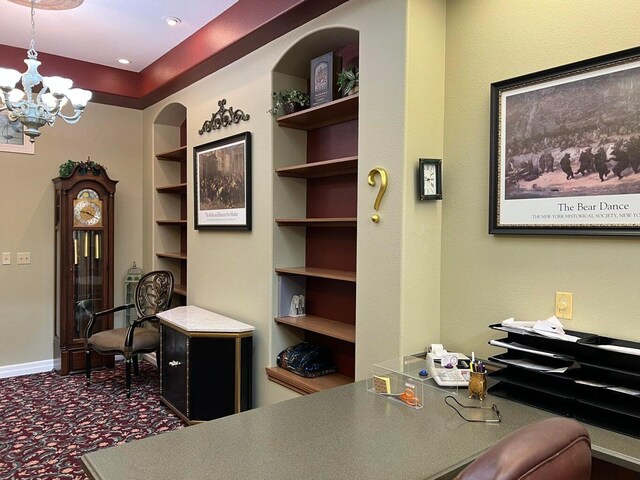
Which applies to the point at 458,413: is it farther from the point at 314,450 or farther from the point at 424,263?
the point at 424,263

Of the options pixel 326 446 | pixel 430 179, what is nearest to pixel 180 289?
pixel 430 179

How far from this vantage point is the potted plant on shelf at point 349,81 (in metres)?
2.76

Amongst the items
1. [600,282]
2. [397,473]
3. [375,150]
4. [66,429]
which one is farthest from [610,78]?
[66,429]

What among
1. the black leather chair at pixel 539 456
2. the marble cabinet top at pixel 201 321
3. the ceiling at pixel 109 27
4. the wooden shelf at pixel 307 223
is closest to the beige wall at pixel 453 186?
the wooden shelf at pixel 307 223

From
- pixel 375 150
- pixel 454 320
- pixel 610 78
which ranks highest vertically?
pixel 610 78

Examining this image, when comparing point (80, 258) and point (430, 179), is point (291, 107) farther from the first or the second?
point (80, 258)

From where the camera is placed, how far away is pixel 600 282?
190 cm

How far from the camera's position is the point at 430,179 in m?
2.38

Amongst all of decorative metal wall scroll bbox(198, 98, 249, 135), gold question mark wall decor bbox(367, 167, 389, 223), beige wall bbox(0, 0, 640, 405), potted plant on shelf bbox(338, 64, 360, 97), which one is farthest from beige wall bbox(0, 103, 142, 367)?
gold question mark wall decor bbox(367, 167, 389, 223)

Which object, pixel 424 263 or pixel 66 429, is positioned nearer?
pixel 424 263

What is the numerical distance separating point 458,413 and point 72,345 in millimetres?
4228

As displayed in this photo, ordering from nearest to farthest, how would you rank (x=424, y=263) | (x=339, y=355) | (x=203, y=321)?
(x=424, y=263) < (x=339, y=355) < (x=203, y=321)

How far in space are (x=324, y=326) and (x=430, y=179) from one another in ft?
4.09

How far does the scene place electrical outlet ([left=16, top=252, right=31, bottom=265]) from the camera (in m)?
4.70
